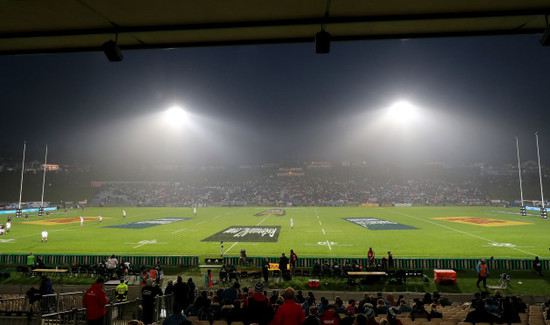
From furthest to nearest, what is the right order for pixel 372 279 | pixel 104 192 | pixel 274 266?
pixel 104 192, pixel 274 266, pixel 372 279

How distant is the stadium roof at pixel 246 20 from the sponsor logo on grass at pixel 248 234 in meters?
25.5

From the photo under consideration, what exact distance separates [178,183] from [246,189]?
89.3ft

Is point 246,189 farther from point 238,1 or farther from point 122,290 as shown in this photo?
point 238,1

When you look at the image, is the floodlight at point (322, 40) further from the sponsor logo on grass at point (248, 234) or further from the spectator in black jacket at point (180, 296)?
the sponsor logo on grass at point (248, 234)

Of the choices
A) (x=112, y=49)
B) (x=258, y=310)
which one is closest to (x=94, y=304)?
(x=258, y=310)

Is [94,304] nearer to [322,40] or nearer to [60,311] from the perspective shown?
[60,311]

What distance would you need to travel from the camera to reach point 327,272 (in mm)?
18703

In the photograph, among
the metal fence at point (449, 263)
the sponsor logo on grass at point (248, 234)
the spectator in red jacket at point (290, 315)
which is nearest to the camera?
the spectator in red jacket at point (290, 315)

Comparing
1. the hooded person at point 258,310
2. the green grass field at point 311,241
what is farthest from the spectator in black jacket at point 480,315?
the green grass field at point 311,241

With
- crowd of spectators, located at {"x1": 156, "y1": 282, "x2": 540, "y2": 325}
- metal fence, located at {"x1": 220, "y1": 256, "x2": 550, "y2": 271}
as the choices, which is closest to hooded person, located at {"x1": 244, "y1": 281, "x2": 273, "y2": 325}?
crowd of spectators, located at {"x1": 156, "y1": 282, "x2": 540, "y2": 325}

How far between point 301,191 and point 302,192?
48.3 inches

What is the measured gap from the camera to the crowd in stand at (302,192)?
288 feet

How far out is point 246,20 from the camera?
5.00 meters

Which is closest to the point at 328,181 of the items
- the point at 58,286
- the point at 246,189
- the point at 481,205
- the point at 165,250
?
the point at 246,189
